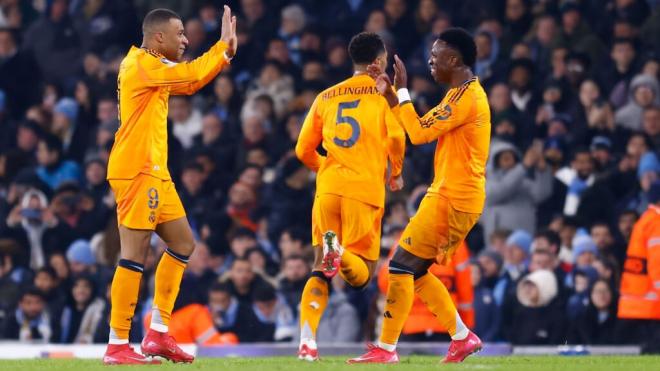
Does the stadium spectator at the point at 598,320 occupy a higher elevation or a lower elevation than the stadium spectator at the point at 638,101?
lower

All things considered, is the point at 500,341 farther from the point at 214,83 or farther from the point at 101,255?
the point at 214,83

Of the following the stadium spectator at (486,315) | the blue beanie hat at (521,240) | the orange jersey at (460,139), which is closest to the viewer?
the orange jersey at (460,139)

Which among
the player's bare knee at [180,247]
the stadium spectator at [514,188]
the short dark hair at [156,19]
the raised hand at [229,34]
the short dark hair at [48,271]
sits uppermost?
the short dark hair at [156,19]

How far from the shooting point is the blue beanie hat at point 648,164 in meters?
17.6

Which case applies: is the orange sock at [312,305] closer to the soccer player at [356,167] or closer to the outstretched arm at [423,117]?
the soccer player at [356,167]

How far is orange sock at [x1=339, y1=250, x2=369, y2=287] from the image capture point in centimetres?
1219

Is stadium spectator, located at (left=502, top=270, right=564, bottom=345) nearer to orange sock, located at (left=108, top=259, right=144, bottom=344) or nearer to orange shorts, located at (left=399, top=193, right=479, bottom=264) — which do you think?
orange shorts, located at (left=399, top=193, right=479, bottom=264)

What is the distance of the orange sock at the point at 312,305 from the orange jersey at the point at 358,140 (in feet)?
2.14

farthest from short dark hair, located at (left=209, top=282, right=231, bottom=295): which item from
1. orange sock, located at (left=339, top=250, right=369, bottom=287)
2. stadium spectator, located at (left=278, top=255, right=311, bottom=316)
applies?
orange sock, located at (left=339, top=250, right=369, bottom=287)

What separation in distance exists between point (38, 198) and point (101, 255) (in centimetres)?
126

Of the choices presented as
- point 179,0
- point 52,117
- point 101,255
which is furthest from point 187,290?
point 179,0

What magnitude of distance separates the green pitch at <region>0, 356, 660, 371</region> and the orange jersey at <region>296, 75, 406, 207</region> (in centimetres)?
127

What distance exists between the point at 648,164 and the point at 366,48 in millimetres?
6003

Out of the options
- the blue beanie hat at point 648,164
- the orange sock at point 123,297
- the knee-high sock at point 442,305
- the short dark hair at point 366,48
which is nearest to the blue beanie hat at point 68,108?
the blue beanie hat at point 648,164
